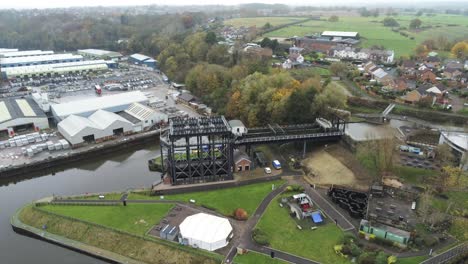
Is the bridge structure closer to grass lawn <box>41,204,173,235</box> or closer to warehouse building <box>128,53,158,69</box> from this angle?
grass lawn <box>41,204,173,235</box>

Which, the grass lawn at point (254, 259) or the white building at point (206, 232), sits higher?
the white building at point (206, 232)

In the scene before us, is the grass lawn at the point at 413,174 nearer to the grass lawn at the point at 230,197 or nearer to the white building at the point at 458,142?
the white building at the point at 458,142

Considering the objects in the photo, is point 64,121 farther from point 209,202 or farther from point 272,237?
point 272,237

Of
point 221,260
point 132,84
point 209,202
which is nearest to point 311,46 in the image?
point 132,84

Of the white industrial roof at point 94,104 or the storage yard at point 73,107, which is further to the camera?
the white industrial roof at point 94,104

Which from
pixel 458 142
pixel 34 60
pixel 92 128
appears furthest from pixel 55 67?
pixel 458 142

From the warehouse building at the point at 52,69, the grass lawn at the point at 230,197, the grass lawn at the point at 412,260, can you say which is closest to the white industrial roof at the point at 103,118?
the grass lawn at the point at 230,197

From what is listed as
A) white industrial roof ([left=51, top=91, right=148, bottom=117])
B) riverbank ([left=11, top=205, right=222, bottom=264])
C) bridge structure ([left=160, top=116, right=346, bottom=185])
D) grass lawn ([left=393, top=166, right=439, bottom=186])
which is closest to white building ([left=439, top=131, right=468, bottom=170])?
grass lawn ([left=393, top=166, right=439, bottom=186])
